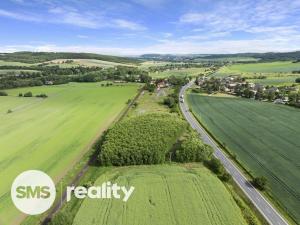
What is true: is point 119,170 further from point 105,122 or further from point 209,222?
point 105,122

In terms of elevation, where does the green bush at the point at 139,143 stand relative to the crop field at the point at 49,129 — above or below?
above

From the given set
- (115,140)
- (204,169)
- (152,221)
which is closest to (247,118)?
(204,169)

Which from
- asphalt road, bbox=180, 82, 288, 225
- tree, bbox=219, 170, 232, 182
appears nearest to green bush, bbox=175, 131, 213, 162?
asphalt road, bbox=180, 82, 288, 225

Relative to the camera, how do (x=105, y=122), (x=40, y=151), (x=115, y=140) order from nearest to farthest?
(x=115, y=140) → (x=40, y=151) → (x=105, y=122)

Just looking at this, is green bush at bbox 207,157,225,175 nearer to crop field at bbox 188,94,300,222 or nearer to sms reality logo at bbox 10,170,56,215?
crop field at bbox 188,94,300,222

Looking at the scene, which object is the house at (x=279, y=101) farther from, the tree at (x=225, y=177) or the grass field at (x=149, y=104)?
the tree at (x=225, y=177)

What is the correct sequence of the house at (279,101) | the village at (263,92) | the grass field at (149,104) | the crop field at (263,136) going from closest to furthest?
the crop field at (263,136) < the grass field at (149,104) < the house at (279,101) < the village at (263,92)

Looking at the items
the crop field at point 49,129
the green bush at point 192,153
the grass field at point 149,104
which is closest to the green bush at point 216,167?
the green bush at point 192,153
